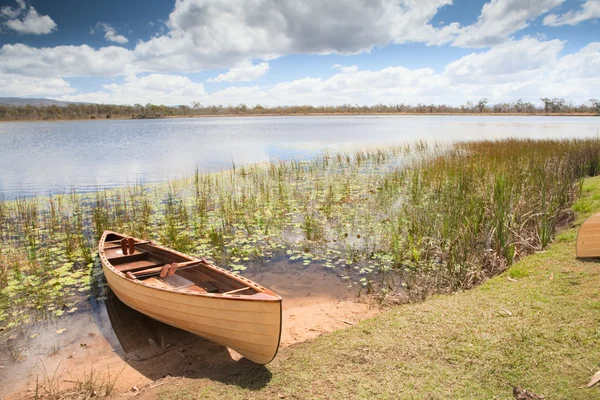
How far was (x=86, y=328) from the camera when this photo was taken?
4.81m

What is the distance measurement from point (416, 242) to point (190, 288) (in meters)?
3.97

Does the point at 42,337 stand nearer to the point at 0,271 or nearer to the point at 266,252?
the point at 0,271

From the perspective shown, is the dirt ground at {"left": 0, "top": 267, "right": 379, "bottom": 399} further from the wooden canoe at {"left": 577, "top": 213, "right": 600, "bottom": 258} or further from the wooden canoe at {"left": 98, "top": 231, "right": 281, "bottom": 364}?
the wooden canoe at {"left": 577, "top": 213, "right": 600, "bottom": 258}

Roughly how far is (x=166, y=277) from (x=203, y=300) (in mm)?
1961

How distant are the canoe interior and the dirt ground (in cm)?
54

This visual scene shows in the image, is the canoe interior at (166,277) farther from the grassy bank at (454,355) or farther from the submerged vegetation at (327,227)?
the grassy bank at (454,355)

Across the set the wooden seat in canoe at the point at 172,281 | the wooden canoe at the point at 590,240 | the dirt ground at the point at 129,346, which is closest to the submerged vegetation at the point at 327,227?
the dirt ground at the point at 129,346

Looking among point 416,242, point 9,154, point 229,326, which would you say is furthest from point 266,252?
point 9,154

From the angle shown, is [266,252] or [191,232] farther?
[191,232]

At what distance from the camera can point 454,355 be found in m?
3.17

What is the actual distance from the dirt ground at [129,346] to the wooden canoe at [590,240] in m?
2.69

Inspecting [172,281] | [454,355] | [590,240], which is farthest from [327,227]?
[454,355]

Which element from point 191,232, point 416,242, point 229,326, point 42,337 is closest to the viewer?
point 229,326

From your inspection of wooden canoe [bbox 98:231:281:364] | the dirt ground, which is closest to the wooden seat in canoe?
wooden canoe [bbox 98:231:281:364]
